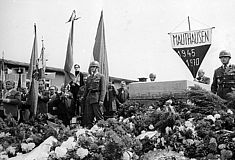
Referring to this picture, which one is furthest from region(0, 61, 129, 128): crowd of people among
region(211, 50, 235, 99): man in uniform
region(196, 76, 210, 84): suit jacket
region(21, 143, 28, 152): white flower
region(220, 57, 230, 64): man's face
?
region(220, 57, 230, 64): man's face

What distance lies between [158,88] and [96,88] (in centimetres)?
173

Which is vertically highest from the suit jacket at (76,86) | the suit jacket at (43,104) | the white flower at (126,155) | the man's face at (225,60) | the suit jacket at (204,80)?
the man's face at (225,60)

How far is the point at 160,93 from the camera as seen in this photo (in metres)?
8.27

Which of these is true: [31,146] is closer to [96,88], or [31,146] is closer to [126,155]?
[126,155]

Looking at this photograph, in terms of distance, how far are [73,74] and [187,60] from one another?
11.2 feet

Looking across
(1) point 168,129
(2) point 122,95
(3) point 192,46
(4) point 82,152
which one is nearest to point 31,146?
(4) point 82,152

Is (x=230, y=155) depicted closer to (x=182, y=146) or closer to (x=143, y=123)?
(x=182, y=146)

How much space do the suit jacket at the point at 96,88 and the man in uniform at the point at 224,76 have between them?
7.88 ft

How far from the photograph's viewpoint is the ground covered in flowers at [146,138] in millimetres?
4207

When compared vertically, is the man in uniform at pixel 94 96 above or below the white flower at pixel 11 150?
above

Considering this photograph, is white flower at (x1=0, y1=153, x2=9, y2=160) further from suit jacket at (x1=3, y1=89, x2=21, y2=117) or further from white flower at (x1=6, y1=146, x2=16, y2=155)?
suit jacket at (x1=3, y1=89, x2=21, y2=117)

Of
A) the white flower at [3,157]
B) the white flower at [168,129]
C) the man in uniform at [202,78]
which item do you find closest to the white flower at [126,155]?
the white flower at [168,129]

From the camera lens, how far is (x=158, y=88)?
834 cm

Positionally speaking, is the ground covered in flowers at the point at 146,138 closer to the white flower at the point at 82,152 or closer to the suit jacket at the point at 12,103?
the white flower at the point at 82,152
